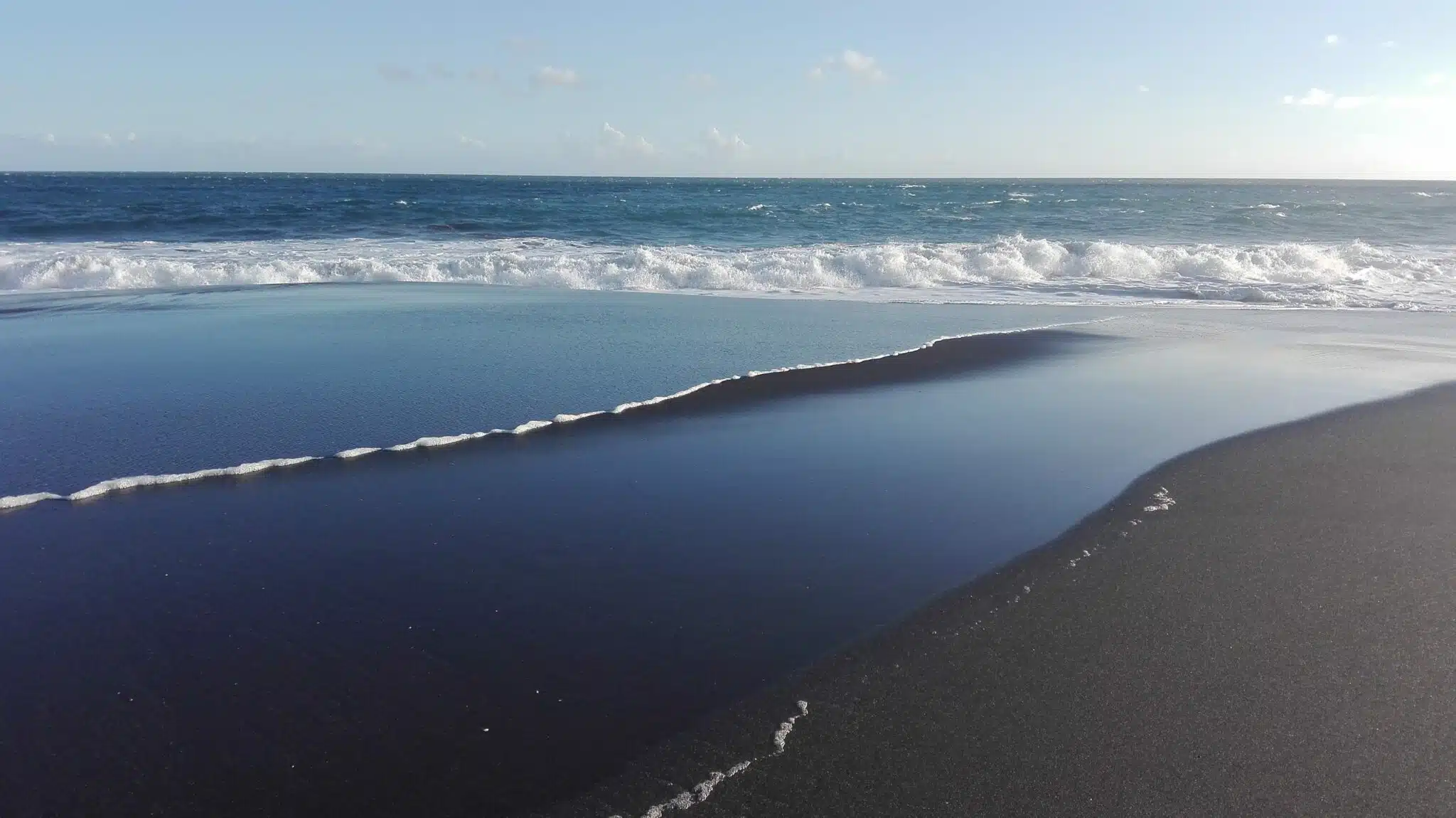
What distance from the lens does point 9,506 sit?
567 cm

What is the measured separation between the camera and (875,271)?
1992cm

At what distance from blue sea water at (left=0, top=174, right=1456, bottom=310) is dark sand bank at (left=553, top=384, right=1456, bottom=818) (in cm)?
1183

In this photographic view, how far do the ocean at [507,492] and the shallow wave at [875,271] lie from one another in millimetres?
850

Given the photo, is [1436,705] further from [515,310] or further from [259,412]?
[515,310]

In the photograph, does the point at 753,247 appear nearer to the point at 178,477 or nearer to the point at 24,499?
the point at 178,477

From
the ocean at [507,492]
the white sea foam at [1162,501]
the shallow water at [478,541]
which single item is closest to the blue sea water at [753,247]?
the ocean at [507,492]

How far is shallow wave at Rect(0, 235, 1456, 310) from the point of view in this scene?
17.9 meters

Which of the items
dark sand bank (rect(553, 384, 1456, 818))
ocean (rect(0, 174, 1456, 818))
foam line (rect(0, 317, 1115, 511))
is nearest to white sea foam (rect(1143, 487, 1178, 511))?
dark sand bank (rect(553, 384, 1456, 818))

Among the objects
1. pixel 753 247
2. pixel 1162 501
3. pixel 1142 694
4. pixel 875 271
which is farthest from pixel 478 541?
pixel 753 247

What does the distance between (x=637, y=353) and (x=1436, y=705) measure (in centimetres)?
798

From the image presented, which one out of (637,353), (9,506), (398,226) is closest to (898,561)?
(9,506)

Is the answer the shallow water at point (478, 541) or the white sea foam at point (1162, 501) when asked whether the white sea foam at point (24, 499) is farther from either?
the white sea foam at point (1162, 501)

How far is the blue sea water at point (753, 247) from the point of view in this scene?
61.4 ft

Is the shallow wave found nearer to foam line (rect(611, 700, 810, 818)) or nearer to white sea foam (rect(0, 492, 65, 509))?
white sea foam (rect(0, 492, 65, 509))
